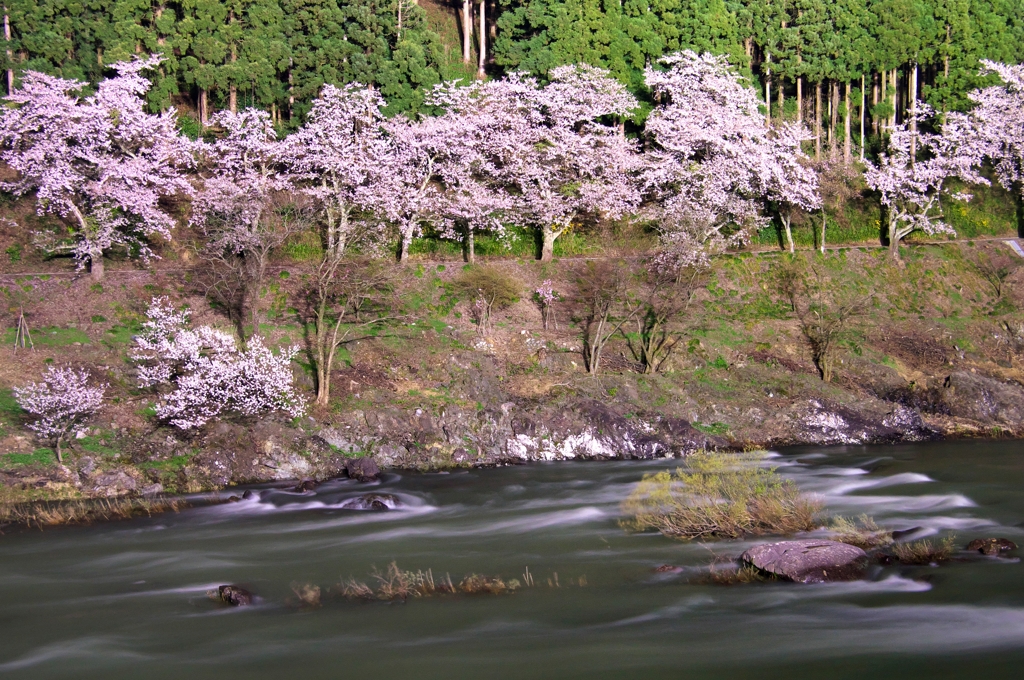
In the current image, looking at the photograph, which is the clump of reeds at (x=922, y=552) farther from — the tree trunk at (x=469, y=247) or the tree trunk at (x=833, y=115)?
the tree trunk at (x=833, y=115)

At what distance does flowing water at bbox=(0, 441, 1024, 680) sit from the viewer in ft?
40.2

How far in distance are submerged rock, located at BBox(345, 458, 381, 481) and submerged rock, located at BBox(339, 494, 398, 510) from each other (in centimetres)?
224

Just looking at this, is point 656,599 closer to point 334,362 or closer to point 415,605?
point 415,605

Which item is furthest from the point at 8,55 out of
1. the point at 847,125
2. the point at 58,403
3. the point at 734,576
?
the point at 847,125

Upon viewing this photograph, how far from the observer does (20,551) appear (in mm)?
18672

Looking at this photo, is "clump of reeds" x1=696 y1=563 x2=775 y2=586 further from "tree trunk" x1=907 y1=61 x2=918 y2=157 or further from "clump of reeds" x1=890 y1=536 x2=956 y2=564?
"tree trunk" x1=907 y1=61 x2=918 y2=157

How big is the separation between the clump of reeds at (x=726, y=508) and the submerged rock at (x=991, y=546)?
2.98 meters

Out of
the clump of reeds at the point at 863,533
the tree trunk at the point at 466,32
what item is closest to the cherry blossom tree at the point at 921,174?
the tree trunk at the point at 466,32

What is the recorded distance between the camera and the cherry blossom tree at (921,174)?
40.8 meters

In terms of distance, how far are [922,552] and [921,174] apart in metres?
30.9

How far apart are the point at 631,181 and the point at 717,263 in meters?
5.77

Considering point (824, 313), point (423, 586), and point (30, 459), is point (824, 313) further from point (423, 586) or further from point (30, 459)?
point (30, 459)

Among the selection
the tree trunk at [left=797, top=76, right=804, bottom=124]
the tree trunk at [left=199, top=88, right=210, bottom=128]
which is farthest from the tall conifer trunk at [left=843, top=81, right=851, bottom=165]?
the tree trunk at [left=199, top=88, right=210, bottom=128]

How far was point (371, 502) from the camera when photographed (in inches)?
866
